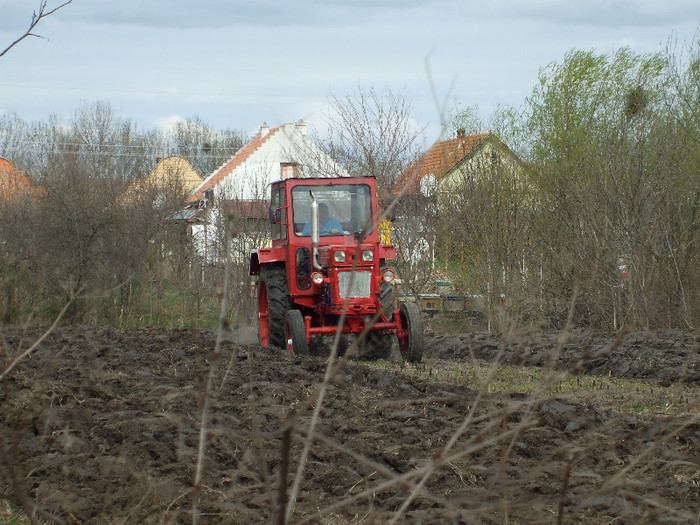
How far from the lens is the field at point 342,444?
10.9 feet

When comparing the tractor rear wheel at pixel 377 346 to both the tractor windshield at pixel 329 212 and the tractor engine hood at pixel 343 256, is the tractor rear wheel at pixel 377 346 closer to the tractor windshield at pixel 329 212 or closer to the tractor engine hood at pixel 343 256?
the tractor engine hood at pixel 343 256

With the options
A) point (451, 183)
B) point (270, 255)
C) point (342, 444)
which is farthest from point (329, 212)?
point (451, 183)

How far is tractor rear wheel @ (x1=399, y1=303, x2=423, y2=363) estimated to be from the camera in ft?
35.9

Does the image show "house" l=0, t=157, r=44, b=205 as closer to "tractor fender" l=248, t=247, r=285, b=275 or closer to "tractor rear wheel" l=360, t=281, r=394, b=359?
"tractor fender" l=248, t=247, r=285, b=275

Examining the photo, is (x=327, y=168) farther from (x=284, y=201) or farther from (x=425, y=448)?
(x=425, y=448)

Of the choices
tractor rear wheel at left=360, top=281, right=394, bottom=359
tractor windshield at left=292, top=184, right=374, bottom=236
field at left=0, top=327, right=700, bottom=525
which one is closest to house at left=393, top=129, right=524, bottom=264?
tractor rear wheel at left=360, top=281, right=394, bottom=359

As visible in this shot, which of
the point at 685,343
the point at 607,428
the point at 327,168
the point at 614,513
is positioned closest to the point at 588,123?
the point at 327,168

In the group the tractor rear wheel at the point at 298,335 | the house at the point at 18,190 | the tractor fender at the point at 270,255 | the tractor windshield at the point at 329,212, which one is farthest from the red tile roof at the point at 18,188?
the tractor rear wheel at the point at 298,335

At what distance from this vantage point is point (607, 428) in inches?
238

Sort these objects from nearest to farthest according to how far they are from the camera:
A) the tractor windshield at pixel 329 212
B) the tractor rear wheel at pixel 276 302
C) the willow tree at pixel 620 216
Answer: the tractor windshield at pixel 329 212
the tractor rear wheel at pixel 276 302
the willow tree at pixel 620 216

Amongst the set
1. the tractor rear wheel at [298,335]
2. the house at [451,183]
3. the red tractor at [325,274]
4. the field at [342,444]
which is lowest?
the field at [342,444]

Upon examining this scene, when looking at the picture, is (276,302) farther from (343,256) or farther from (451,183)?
(451,183)

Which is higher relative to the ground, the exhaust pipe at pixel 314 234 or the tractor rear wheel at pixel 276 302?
the exhaust pipe at pixel 314 234

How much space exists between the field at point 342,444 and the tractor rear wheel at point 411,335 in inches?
37.6
